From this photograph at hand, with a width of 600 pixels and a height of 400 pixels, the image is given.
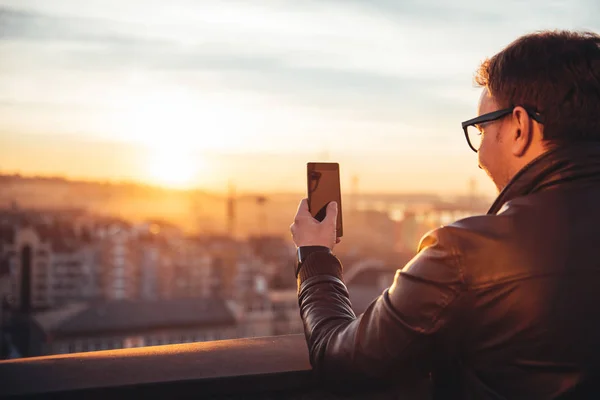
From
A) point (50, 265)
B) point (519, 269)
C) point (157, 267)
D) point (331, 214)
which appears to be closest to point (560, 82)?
point (519, 269)

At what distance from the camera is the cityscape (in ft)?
83.8

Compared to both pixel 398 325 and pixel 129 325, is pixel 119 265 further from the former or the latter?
pixel 398 325

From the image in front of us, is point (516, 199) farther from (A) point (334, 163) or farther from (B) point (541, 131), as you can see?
(A) point (334, 163)

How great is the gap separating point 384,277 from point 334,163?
30902mm

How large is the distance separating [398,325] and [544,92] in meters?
0.28

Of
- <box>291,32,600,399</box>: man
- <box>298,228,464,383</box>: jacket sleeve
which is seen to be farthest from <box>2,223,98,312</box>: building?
<box>291,32,600,399</box>: man

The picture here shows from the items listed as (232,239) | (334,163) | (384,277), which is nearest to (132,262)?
(232,239)

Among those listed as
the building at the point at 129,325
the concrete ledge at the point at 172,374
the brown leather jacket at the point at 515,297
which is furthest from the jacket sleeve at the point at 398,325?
the building at the point at 129,325

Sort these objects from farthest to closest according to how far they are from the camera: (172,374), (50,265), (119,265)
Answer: (119,265) → (50,265) → (172,374)

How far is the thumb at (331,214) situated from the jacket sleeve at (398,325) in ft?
0.52

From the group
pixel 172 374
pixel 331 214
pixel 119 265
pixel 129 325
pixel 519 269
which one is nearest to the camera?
pixel 519 269

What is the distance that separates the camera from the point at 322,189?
3.55 feet

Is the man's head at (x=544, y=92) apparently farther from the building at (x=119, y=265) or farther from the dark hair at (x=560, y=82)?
the building at (x=119, y=265)

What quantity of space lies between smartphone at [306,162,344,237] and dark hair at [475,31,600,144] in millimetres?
345
